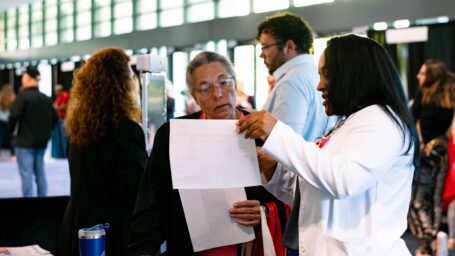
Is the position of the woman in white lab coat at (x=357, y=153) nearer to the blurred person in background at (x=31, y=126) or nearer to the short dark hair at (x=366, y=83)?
the short dark hair at (x=366, y=83)

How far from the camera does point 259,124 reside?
1.48 meters

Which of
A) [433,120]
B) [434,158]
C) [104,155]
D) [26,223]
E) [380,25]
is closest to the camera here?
[104,155]

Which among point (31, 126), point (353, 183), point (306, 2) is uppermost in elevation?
point (306, 2)

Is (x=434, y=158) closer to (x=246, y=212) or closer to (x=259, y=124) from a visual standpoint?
(x=246, y=212)

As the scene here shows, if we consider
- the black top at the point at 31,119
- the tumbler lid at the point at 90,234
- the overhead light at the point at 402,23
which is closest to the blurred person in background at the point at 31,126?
the black top at the point at 31,119

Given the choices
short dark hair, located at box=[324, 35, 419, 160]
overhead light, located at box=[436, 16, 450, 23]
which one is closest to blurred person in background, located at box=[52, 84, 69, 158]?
overhead light, located at box=[436, 16, 450, 23]

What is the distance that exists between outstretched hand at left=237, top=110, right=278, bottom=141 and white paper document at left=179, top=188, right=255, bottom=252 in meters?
0.40

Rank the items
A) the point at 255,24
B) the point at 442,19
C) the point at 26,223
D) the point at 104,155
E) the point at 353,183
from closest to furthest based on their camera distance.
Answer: the point at 353,183 → the point at 104,155 → the point at 26,223 → the point at 442,19 → the point at 255,24

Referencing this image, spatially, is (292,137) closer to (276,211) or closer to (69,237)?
(276,211)

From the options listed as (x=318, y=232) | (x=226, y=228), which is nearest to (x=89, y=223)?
(x=226, y=228)

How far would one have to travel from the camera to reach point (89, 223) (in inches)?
103

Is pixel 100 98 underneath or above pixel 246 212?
above

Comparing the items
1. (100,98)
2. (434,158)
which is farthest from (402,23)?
(100,98)

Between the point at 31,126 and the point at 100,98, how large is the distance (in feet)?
15.6
